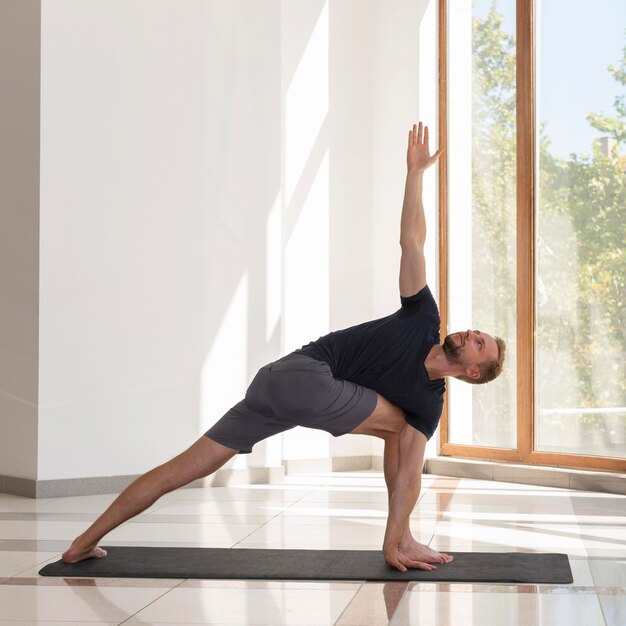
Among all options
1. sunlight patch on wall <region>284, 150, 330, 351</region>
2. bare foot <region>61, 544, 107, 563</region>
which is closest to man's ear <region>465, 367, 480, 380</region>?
bare foot <region>61, 544, 107, 563</region>

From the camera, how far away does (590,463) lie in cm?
562

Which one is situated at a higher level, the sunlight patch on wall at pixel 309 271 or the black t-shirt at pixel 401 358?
the sunlight patch on wall at pixel 309 271

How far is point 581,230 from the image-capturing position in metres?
5.77

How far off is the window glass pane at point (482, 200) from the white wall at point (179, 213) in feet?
0.64

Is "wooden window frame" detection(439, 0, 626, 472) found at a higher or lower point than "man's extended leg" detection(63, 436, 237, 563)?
higher

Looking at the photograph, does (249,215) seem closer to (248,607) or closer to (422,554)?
(422,554)

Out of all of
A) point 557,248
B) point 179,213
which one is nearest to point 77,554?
point 179,213

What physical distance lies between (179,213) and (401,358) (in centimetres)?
259

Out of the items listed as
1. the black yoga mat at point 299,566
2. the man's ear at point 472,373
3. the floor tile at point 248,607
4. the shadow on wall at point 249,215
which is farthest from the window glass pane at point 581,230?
the floor tile at point 248,607

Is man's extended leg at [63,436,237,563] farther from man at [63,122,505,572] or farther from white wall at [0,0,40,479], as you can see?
white wall at [0,0,40,479]

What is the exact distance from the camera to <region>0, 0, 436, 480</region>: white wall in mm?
5160

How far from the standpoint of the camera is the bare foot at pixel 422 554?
3.28 meters

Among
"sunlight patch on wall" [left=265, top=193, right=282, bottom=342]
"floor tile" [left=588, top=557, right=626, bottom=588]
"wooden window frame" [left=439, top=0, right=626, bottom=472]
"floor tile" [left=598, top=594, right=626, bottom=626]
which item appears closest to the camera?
"floor tile" [left=598, top=594, right=626, bottom=626]

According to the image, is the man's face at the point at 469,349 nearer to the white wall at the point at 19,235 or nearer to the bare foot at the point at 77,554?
the bare foot at the point at 77,554
